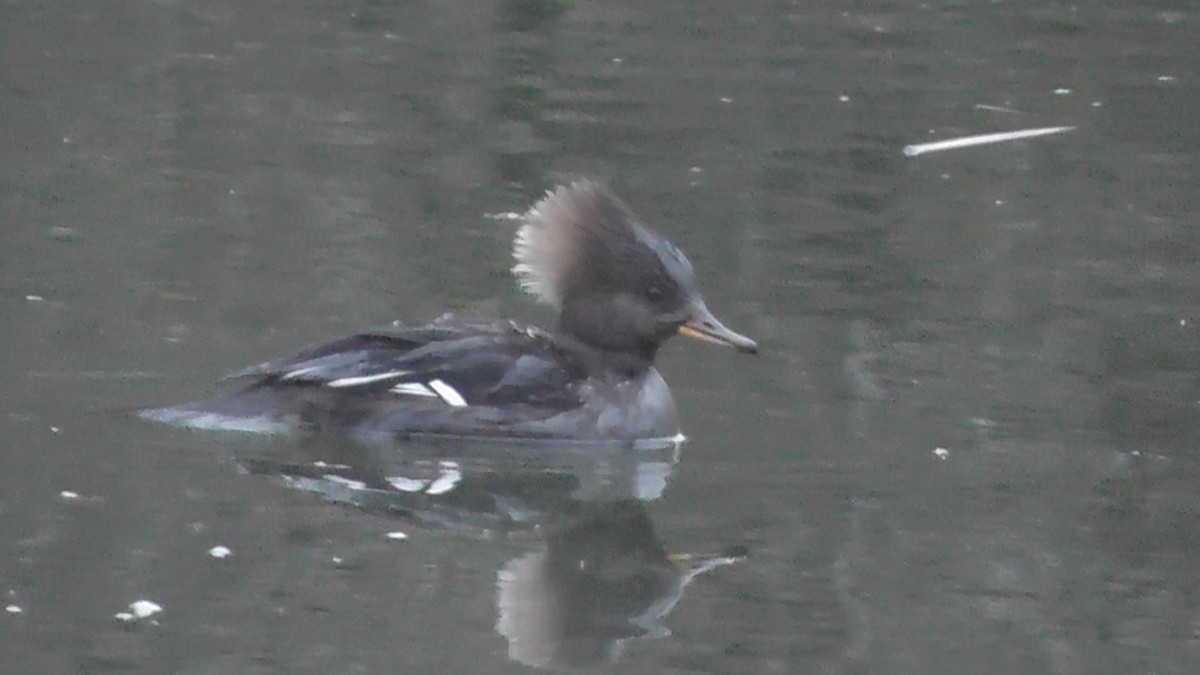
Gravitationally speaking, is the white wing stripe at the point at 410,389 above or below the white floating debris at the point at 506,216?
above

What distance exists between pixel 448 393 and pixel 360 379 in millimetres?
305

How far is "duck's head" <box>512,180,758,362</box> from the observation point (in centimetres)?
796

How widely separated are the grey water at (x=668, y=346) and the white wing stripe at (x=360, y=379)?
0.76ft

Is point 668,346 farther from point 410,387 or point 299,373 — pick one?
point 299,373

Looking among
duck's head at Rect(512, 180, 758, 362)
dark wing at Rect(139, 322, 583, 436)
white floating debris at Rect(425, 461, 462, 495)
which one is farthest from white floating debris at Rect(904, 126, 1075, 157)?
white floating debris at Rect(425, 461, 462, 495)

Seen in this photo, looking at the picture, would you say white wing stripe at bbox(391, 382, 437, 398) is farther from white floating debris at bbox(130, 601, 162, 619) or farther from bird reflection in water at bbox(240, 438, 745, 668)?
white floating debris at bbox(130, 601, 162, 619)

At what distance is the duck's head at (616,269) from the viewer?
7965 millimetres

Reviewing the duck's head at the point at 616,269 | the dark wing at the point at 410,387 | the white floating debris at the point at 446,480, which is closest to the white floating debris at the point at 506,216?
the duck's head at the point at 616,269

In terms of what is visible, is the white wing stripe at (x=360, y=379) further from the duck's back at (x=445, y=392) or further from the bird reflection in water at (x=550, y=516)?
the bird reflection in water at (x=550, y=516)

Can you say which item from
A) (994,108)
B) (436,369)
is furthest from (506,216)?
(994,108)

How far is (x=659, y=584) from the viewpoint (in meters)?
6.50

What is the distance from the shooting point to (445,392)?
25.4 feet

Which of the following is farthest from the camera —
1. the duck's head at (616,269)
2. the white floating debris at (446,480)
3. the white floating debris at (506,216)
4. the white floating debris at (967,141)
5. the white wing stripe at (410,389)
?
the white floating debris at (967,141)

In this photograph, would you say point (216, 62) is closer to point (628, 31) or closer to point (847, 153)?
point (628, 31)
